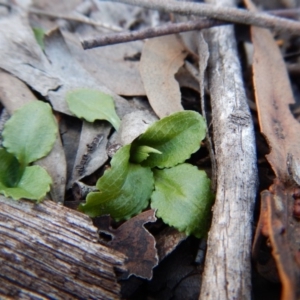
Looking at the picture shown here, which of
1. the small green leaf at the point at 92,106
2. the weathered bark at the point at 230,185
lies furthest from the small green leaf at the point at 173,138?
the small green leaf at the point at 92,106

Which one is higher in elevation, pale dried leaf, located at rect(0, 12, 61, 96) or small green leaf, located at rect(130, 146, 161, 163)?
pale dried leaf, located at rect(0, 12, 61, 96)

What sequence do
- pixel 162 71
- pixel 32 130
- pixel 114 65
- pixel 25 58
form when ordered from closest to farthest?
pixel 32 130
pixel 25 58
pixel 162 71
pixel 114 65

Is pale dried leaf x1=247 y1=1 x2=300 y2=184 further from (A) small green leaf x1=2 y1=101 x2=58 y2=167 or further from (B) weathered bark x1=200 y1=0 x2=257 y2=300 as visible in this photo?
(A) small green leaf x1=2 y1=101 x2=58 y2=167

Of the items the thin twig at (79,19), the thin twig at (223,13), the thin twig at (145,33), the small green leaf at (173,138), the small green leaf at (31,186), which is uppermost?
the thin twig at (79,19)

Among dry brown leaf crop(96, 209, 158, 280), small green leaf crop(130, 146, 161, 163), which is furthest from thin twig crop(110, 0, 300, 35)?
dry brown leaf crop(96, 209, 158, 280)

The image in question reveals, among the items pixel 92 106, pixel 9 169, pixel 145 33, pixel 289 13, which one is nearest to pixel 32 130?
pixel 9 169

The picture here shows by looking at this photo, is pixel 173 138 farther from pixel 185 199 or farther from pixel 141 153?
pixel 185 199

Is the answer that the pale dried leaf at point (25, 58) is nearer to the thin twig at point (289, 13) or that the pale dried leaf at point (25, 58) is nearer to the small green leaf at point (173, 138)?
the small green leaf at point (173, 138)
